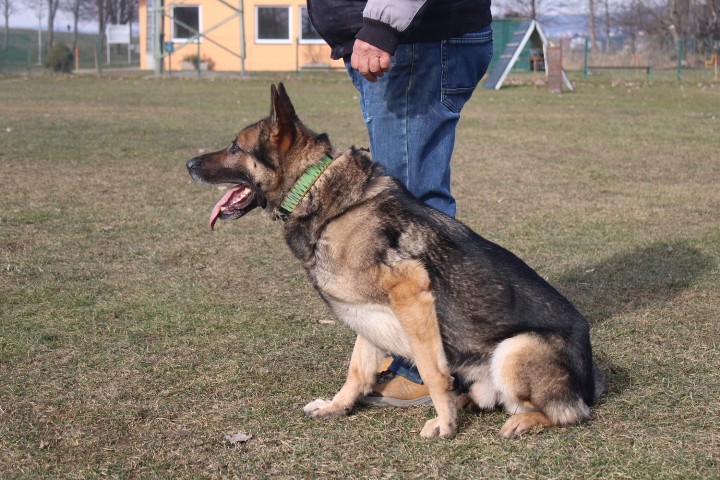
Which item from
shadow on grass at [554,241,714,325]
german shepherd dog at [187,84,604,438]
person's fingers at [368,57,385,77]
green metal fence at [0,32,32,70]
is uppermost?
green metal fence at [0,32,32,70]

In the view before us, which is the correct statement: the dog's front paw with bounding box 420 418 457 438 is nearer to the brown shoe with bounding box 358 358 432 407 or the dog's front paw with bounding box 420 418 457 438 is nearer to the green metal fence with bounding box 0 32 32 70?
the brown shoe with bounding box 358 358 432 407

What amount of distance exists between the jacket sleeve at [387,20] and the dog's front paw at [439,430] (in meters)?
1.55

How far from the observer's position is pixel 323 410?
380cm

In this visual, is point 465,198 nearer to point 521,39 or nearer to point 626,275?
point 626,275

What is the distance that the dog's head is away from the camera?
3.65 m

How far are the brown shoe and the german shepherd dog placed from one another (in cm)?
27

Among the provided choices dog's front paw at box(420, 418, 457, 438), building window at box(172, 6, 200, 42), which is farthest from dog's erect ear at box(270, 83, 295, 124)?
building window at box(172, 6, 200, 42)

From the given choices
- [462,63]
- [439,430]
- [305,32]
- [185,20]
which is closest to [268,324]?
[439,430]


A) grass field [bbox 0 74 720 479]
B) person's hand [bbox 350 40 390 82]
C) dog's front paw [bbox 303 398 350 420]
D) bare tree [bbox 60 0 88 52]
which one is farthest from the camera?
bare tree [bbox 60 0 88 52]

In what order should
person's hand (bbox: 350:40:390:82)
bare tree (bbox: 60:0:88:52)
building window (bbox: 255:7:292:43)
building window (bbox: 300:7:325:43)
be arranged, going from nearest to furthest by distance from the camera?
person's hand (bbox: 350:40:390:82) → building window (bbox: 300:7:325:43) → building window (bbox: 255:7:292:43) → bare tree (bbox: 60:0:88:52)

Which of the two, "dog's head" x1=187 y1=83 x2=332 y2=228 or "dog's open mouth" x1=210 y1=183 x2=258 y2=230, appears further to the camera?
"dog's open mouth" x1=210 y1=183 x2=258 y2=230

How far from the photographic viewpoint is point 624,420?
370 cm

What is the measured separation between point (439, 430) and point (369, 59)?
1.57 meters

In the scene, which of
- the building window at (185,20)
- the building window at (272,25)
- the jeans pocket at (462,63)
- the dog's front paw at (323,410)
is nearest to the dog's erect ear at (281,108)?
the jeans pocket at (462,63)
